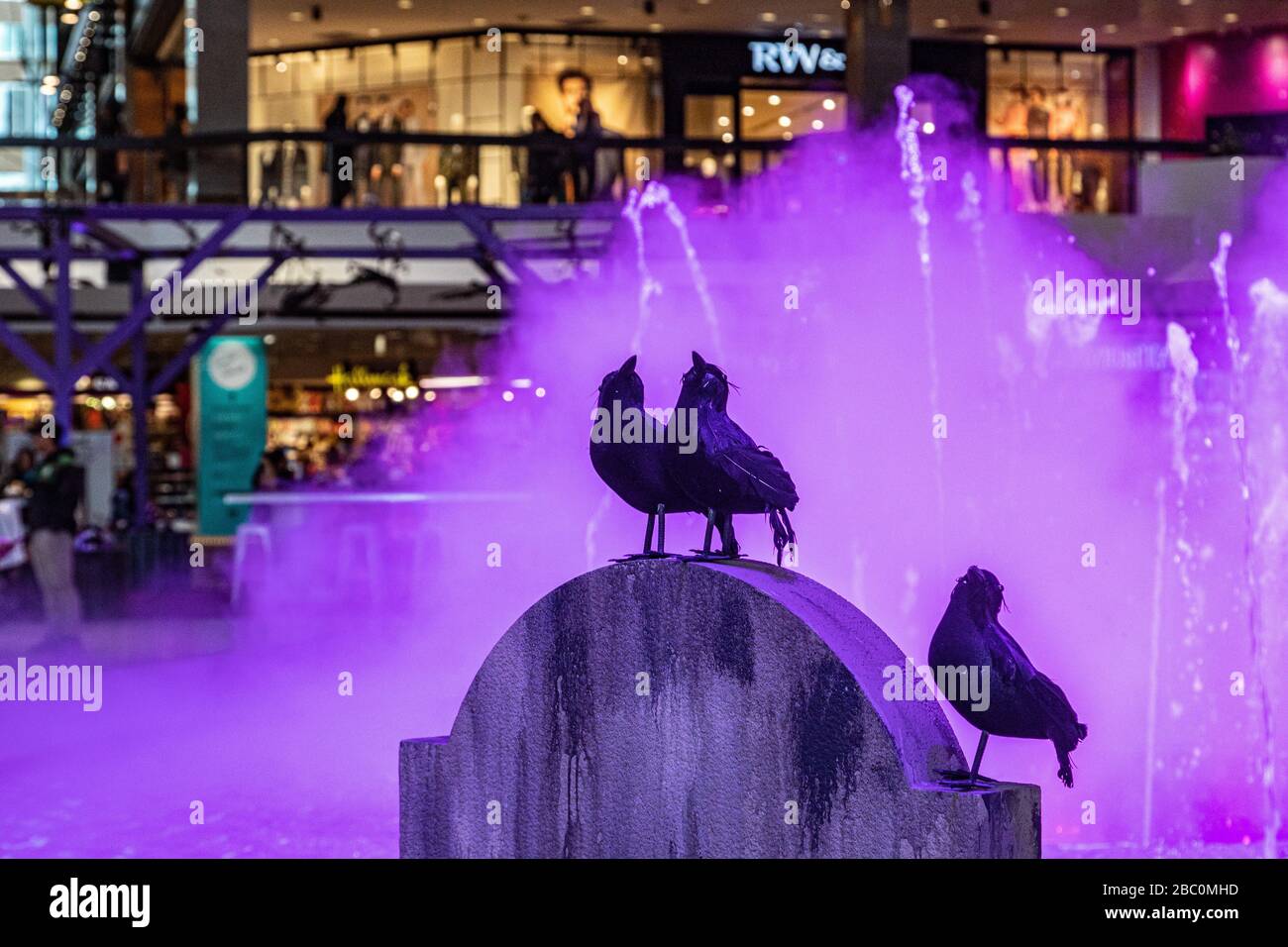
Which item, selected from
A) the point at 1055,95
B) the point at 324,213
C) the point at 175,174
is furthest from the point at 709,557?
the point at 1055,95

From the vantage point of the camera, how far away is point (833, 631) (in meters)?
4.33

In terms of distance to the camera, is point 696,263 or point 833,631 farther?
point 696,263

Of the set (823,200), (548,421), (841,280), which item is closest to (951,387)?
(841,280)

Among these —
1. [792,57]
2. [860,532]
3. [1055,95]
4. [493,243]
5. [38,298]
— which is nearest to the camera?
[860,532]

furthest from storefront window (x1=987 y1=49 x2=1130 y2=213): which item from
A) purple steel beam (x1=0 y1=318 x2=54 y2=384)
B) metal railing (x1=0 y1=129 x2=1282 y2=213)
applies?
purple steel beam (x1=0 y1=318 x2=54 y2=384)

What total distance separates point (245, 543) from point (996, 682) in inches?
474

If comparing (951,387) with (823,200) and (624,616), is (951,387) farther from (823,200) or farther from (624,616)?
(624,616)

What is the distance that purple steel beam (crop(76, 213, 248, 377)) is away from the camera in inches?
597

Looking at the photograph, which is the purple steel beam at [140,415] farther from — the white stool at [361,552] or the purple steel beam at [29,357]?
the white stool at [361,552]

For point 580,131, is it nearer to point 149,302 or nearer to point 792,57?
point 792,57

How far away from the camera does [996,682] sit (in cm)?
420

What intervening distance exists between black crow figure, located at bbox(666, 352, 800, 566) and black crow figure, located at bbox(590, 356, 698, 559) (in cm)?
5

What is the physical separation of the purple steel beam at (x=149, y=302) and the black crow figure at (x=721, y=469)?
10.8 m
